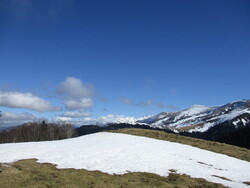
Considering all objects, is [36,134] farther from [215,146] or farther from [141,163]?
[141,163]

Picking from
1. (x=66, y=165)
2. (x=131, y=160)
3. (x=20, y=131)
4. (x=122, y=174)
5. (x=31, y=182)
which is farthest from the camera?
(x=20, y=131)

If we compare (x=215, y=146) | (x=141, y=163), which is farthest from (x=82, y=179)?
(x=215, y=146)

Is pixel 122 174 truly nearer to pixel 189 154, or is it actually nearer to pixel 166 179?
pixel 166 179

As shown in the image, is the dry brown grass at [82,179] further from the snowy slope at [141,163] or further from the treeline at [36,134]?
the treeline at [36,134]

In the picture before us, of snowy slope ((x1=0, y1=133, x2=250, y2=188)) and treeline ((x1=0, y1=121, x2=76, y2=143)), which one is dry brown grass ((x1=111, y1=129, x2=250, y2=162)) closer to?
snowy slope ((x1=0, y1=133, x2=250, y2=188))

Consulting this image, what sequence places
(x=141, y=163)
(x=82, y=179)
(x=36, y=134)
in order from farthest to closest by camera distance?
(x=36, y=134), (x=141, y=163), (x=82, y=179)

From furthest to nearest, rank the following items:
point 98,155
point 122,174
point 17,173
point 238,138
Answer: point 238,138 < point 98,155 < point 122,174 < point 17,173

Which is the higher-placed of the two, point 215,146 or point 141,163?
point 215,146

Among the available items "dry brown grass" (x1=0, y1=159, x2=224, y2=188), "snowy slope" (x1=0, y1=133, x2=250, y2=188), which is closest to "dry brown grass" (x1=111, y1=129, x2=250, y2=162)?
"snowy slope" (x1=0, y1=133, x2=250, y2=188)

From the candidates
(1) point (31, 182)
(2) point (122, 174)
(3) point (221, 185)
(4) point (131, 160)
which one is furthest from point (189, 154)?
(1) point (31, 182)

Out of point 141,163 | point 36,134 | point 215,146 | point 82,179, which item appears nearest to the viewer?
point 82,179

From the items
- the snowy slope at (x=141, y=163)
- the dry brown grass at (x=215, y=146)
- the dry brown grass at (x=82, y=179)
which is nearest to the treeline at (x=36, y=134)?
the dry brown grass at (x=215, y=146)

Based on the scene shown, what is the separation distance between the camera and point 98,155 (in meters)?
28.5

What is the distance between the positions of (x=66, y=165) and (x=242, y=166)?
24301 millimetres
